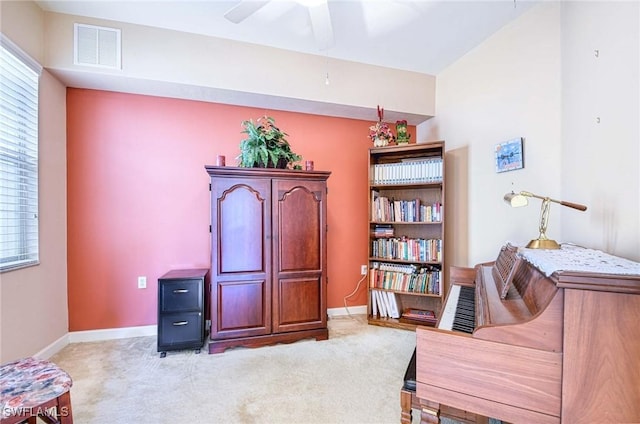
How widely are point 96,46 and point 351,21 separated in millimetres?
2078

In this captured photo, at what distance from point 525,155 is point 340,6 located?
1807 millimetres

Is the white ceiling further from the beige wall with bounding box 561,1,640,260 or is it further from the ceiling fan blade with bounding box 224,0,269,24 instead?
the beige wall with bounding box 561,1,640,260

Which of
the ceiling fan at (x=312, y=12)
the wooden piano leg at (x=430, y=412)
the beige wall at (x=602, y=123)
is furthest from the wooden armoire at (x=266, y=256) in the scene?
the beige wall at (x=602, y=123)

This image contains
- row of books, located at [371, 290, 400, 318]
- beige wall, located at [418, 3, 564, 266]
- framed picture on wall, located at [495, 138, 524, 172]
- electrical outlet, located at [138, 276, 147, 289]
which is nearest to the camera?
beige wall, located at [418, 3, 564, 266]

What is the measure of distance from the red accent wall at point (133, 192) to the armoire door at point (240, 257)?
0.59 metres

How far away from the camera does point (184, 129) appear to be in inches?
112

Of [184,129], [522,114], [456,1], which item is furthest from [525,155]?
[184,129]

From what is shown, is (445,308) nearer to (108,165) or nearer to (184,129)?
(184,129)

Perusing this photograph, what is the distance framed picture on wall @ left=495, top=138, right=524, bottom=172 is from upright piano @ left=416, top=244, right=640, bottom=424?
136 cm

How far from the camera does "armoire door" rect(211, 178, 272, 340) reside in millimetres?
2391

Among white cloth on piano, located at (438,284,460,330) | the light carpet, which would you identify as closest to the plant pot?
the light carpet

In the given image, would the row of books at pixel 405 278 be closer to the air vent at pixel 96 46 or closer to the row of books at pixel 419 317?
the row of books at pixel 419 317

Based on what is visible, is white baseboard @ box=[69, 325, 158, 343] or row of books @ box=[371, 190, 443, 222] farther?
row of books @ box=[371, 190, 443, 222]

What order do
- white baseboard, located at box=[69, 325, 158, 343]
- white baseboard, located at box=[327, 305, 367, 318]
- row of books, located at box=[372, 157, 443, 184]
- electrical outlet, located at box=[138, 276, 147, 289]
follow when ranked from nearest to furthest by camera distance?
white baseboard, located at box=[69, 325, 158, 343], electrical outlet, located at box=[138, 276, 147, 289], row of books, located at box=[372, 157, 443, 184], white baseboard, located at box=[327, 305, 367, 318]
